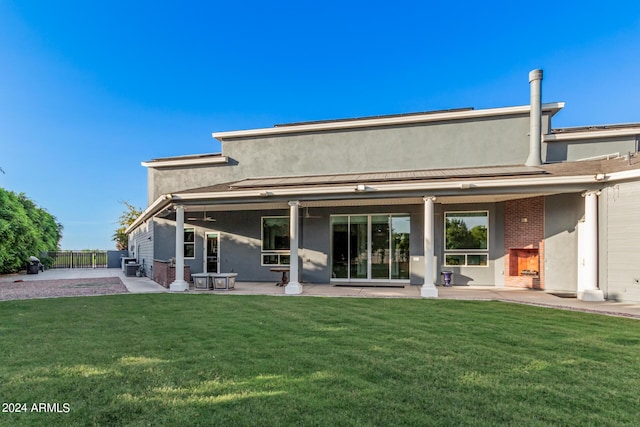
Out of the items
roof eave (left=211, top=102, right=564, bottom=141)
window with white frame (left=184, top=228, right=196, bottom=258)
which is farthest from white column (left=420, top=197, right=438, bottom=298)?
window with white frame (left=184, top=228, right=196, bottom=258)

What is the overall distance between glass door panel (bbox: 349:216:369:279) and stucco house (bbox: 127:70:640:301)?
0.14ft

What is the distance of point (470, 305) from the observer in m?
8.37

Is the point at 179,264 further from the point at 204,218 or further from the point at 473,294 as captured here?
the point at 473,294

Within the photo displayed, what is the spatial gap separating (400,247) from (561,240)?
5220 mm

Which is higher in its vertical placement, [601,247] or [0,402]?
[601,247]

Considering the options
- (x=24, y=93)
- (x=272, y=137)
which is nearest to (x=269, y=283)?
(x=272, y=137)

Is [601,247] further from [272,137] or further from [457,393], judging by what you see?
[272,137]

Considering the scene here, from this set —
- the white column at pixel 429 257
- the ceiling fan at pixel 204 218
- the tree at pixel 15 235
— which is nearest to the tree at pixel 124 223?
the tree at pixel 15 235

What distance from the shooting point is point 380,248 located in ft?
42.4

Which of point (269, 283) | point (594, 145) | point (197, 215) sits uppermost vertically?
point (594, 145)

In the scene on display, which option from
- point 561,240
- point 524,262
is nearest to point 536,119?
point 561,240

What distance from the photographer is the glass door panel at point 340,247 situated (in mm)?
13234

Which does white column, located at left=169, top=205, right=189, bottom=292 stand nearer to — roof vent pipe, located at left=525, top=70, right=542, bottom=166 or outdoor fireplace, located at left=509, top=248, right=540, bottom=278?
outdoor fireplace, located at left=509, top=248, right=540, bottom=278

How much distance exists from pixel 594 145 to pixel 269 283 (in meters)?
14.0
